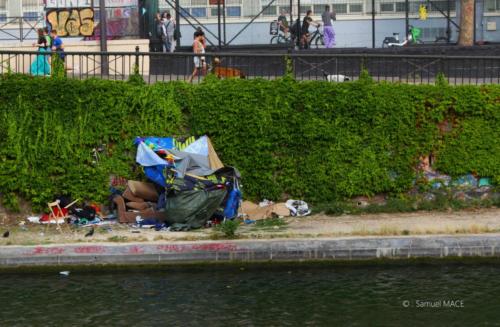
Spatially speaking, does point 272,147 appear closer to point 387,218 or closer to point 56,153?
point 387,218

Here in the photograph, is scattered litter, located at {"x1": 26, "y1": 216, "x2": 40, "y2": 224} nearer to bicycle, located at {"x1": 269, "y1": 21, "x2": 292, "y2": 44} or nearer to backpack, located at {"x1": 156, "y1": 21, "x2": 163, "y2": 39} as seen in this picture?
backpack, located at {"x1": 156, "y1": 21, "x2": 163, "y2": 39}

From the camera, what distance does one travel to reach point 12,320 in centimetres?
1209

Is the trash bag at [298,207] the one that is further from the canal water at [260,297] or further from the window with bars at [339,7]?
the window with bars at [339,7]

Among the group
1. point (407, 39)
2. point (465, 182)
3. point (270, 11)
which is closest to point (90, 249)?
point (465, 182)

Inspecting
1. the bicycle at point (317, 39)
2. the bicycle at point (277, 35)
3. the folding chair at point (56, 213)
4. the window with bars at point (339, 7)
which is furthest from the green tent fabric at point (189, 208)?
the window with bars at point (339, 7)

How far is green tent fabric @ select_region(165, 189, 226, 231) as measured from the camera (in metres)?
16.1

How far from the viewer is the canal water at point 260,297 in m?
12.0

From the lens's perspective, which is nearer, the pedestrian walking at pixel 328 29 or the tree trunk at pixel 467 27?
the tree trunk at pixel 467 27

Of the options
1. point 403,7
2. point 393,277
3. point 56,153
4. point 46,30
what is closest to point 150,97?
point 56,153

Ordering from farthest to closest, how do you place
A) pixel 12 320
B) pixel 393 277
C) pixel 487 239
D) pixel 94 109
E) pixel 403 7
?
1. pixel 403 7
2. pixel 94 109
3. pixel 487 239
4. pixel 393 277
5. pixel 12 320

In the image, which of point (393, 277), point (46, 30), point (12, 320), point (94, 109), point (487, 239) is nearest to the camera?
point (12, 320)

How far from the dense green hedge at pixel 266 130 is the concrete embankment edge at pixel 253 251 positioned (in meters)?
2.52

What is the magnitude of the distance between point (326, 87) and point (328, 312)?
6.46 meters

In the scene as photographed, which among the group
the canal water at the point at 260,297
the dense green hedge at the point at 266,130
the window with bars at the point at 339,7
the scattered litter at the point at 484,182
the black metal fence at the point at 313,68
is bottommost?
the canal water at the point at 260,297
